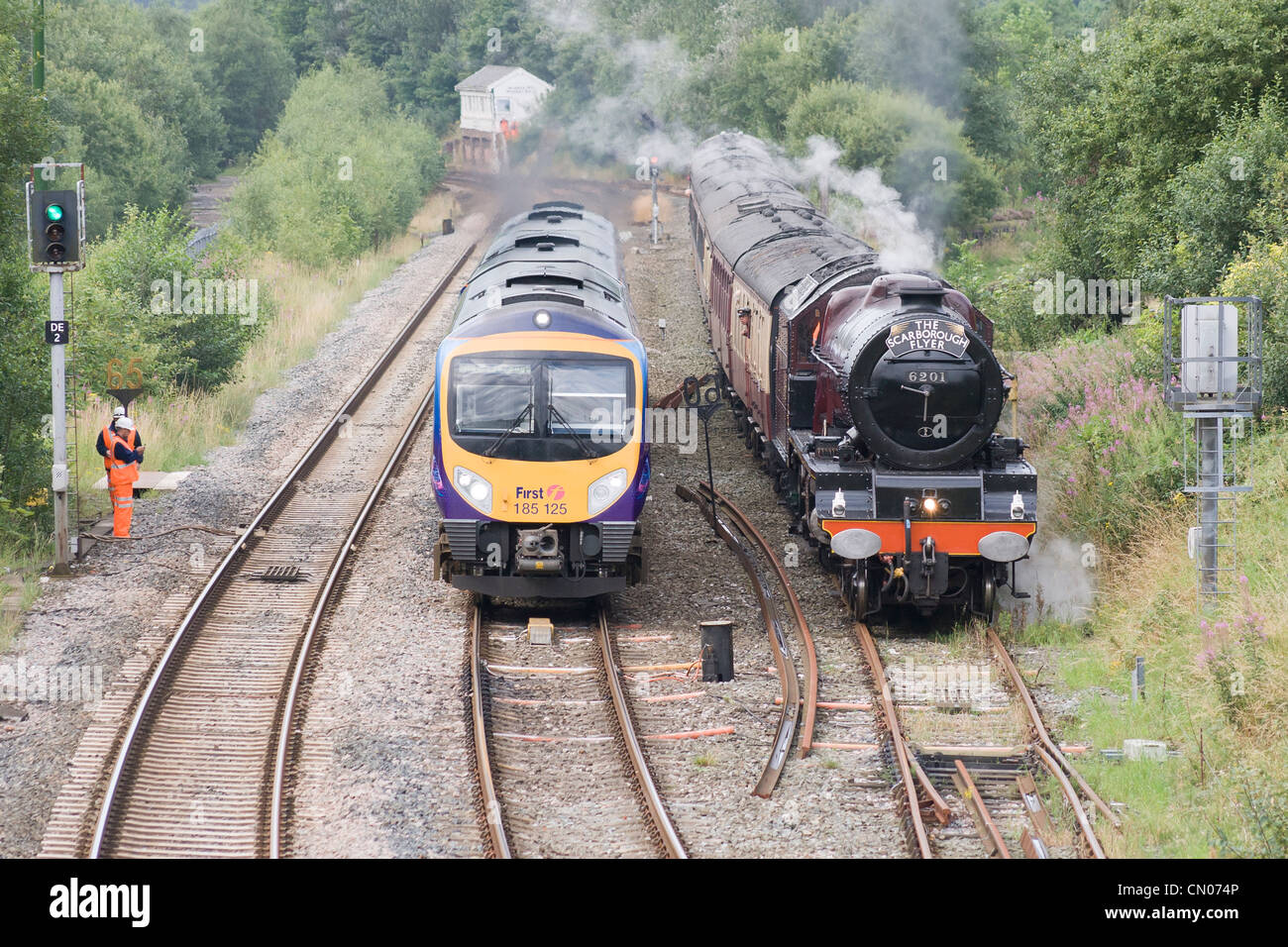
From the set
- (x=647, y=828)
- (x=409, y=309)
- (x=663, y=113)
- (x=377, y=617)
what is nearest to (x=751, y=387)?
(x=377, y=617)

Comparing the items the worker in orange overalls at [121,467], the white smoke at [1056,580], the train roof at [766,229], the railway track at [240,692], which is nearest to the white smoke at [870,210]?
the train roof at [766,229]

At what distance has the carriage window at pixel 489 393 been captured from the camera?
11.8m

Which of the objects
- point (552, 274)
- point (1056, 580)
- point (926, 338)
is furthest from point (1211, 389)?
point (552, 274)

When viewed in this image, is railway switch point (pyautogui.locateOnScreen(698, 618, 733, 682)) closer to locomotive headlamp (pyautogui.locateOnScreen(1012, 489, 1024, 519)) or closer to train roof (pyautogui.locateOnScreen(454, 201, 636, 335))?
locomotive headlamp (pyautogui.locateOnScreen(1012, 489, 1024, 519))

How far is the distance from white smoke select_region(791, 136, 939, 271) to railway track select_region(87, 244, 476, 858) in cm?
680

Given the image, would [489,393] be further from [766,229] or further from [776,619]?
[766,229]

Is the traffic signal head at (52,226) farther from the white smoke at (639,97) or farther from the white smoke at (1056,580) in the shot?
the white smoke at (639,97)

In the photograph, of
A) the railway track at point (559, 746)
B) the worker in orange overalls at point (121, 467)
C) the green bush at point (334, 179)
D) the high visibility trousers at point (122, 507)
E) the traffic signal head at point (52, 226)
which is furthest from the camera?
the green bush at point (334, 179)

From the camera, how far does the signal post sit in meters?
12.8

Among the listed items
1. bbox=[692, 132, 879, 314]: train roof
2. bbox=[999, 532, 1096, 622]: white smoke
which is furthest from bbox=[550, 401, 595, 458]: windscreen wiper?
bbox=[999, 532, 1096, 622]: white smoke

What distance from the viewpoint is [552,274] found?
1360 cm

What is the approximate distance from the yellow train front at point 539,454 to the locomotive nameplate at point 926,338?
2.23 m

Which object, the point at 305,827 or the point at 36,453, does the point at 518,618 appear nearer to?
the point at 305,827

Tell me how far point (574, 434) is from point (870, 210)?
1680cm
